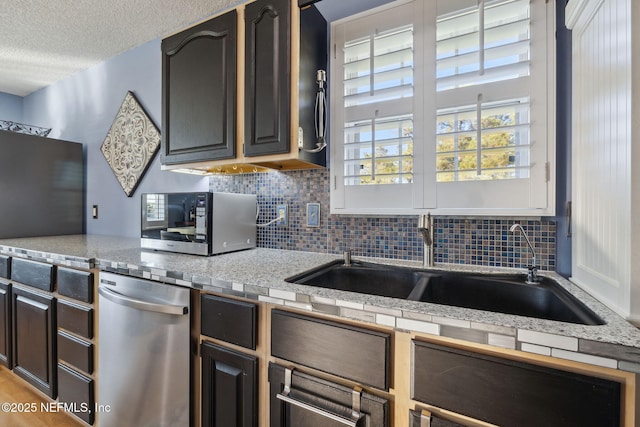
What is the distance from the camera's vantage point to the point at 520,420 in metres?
0.63

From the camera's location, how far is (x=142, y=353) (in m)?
1.23

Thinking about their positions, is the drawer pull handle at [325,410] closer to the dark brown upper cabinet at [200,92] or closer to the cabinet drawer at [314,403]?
the cabinet drawer at [314,403]

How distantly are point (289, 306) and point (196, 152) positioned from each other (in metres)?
1.07

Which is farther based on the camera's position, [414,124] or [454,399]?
[414,124]

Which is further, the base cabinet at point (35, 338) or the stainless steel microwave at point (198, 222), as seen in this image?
the base cabinet at point (35, 338)

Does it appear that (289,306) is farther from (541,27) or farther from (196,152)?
(541,27)

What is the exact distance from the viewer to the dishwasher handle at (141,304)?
1.12m

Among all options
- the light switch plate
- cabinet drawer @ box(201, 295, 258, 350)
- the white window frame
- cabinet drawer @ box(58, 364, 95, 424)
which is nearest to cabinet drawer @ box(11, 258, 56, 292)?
cabinet drawer @ box(58, 364, 95, 424)

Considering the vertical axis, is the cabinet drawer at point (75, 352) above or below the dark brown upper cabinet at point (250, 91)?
below

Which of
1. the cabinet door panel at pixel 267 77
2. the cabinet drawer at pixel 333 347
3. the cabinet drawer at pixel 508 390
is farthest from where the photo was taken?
the cabinet door panel at pixel 267 77

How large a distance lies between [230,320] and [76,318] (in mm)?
1020

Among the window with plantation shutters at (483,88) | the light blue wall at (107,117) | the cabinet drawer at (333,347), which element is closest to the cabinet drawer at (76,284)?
the light blue wall at (107,117)

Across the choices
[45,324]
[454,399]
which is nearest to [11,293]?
[45,324]

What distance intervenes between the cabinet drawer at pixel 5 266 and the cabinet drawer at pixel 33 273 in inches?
2.2
